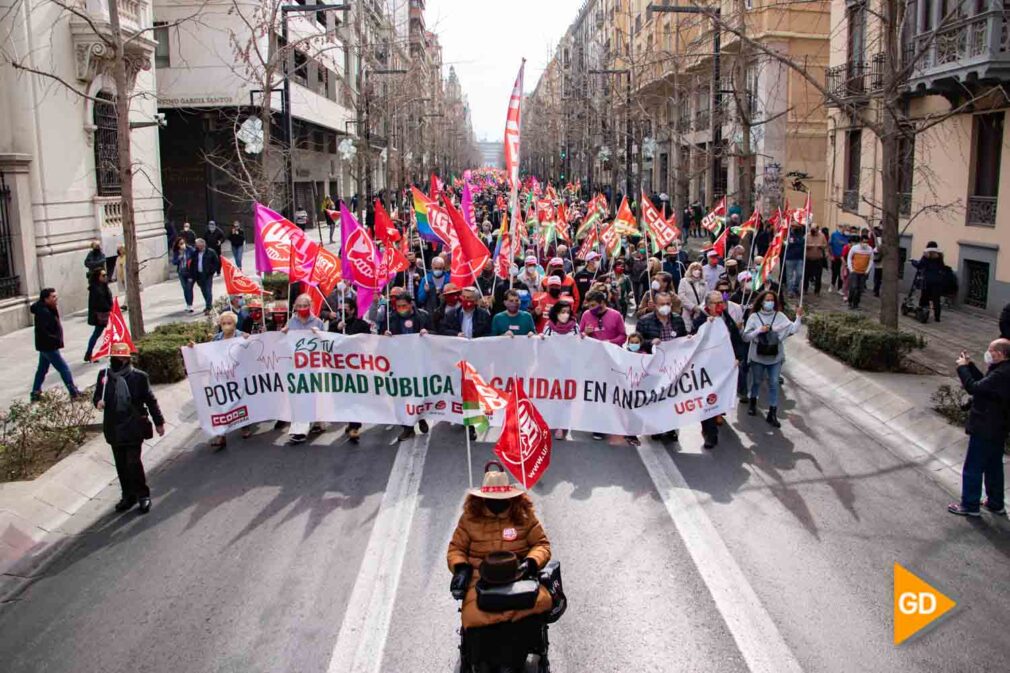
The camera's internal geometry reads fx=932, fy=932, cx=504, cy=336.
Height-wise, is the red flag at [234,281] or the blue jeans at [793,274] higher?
the red flag at [234,281]

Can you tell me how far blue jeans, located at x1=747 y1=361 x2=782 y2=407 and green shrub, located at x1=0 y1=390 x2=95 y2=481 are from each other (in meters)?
7.76

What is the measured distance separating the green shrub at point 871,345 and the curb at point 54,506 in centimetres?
902

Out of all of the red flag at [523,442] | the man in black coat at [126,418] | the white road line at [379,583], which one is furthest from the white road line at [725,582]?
the man in black coat at [126,418]

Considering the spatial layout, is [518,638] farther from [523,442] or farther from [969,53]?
[969,53]

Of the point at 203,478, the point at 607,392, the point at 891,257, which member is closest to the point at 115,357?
the point at 203,478

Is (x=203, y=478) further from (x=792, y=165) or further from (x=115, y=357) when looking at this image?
(x=792, y=165)

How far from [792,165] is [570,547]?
108 feet

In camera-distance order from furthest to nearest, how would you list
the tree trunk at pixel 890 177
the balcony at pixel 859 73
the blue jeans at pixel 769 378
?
the balcony at pixel 859 73
the tree trunk at pixel 890 177
the blue jeans at pixel 769 378

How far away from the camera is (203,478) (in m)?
9.41

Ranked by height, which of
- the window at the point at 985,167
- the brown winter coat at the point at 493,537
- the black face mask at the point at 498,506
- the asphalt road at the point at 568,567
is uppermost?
the window at the point at 985,167

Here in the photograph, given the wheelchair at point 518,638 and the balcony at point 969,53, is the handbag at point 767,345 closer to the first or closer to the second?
the wheelchair at point 518,638

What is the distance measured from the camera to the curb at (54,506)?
7460 millimetres

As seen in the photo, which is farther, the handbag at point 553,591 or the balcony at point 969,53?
the balcony at point 969,53

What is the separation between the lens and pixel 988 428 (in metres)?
7.96
